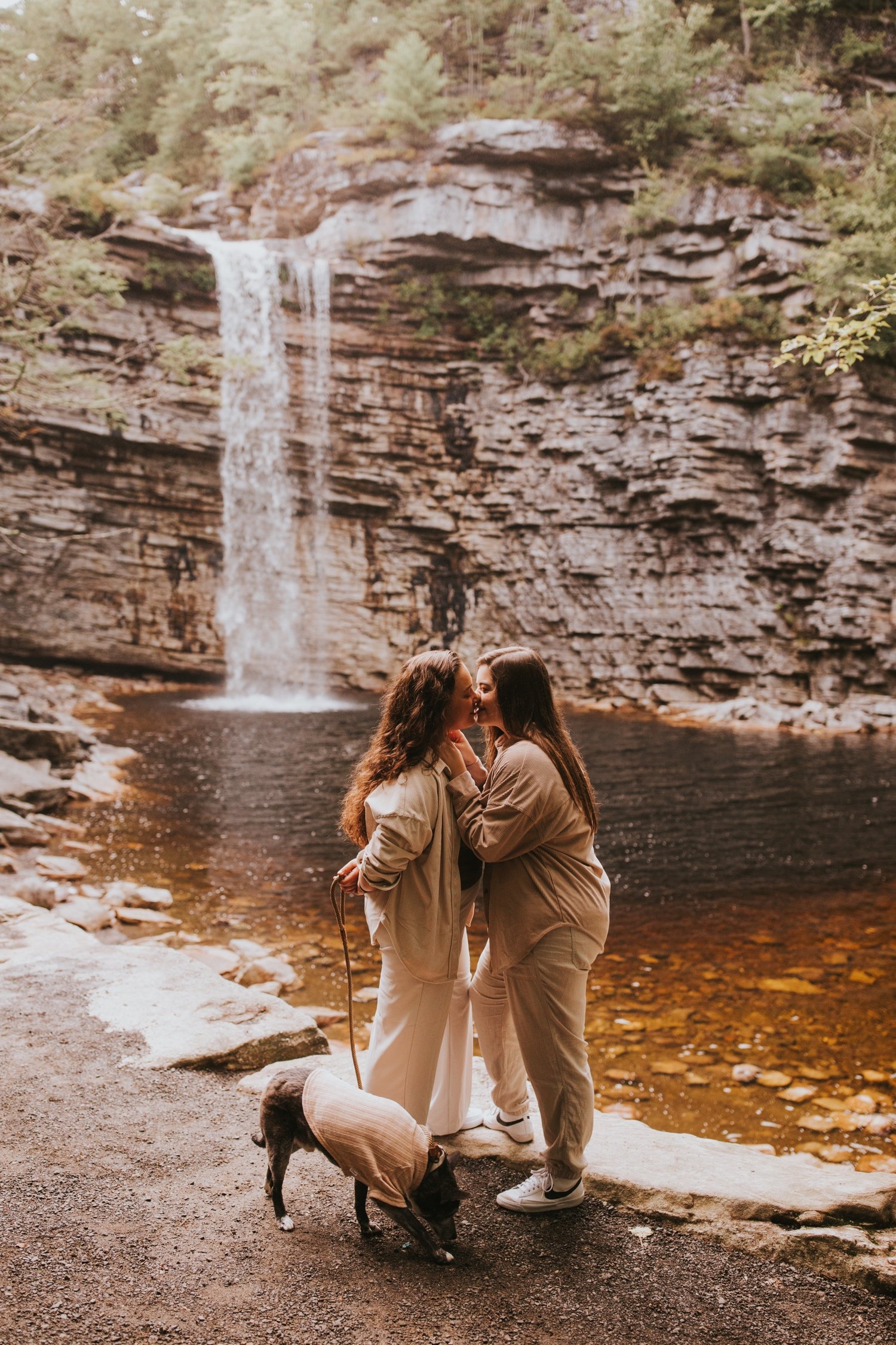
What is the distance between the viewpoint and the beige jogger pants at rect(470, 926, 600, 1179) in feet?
10.2

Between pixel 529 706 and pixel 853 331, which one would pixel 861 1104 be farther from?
pixel 853 331

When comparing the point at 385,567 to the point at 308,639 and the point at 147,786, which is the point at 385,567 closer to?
the point at 308,639

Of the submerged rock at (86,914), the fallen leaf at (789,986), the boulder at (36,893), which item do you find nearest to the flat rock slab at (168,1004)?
the submerged rock at (86,914)

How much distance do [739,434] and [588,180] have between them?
924 cm

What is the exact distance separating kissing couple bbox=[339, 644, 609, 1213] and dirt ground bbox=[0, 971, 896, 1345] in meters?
0.30

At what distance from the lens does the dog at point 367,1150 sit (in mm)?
2791

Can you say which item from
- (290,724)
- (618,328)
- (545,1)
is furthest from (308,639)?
(545,1)

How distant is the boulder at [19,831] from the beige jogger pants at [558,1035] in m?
8.09

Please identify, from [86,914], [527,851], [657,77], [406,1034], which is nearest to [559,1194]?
[406,1034]

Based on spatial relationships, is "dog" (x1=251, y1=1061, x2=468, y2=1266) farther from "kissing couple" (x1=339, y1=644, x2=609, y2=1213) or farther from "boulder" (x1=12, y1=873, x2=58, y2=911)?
"boulder" (x1=12, y1=873, x2=58, y2=911)

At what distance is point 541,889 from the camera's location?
10.4ft

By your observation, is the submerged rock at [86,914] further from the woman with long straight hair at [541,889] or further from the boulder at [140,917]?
the woman with long straight hair at [541,889]

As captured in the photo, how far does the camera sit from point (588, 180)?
82.8 feet

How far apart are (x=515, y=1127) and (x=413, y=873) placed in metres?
1.37
